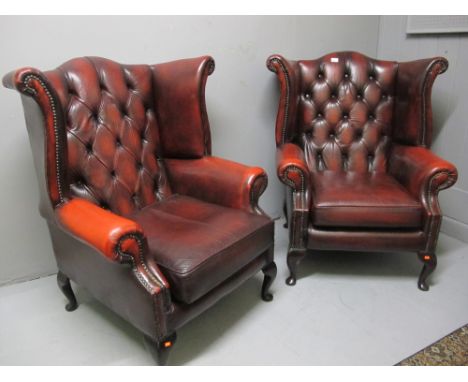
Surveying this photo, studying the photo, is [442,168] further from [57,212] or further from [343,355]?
[57,212]

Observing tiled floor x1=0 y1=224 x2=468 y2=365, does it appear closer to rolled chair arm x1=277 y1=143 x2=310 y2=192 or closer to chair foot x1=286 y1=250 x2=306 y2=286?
chair foot x1=286 y1=250 x2=306 y2=286

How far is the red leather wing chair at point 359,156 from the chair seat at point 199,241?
33 centimetres

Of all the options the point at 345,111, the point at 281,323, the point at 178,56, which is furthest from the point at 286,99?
the point at 281,323

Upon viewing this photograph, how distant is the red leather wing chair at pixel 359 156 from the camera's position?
5.71ft

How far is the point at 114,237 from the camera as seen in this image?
1143mm

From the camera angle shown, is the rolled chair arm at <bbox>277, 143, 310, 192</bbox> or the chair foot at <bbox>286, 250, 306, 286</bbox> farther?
the chair foot at <bbox>286, 250, 306, 286</bbox>

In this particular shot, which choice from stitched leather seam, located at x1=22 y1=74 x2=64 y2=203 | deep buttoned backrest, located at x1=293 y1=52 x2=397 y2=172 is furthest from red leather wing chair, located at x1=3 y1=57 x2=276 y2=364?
deep buttoned backrest, located at x1=293 y1=52 x2=397 y2=172

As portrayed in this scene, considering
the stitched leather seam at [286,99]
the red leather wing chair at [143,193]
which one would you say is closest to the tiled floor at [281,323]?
the red leather wing chair at [143,193]

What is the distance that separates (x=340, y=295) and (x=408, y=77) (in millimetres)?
1218

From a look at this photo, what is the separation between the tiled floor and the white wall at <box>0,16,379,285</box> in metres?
0.35

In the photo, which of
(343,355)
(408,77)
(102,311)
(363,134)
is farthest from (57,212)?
(408,77)

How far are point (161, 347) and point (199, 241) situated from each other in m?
0.39

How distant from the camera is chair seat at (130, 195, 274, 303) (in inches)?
51.5

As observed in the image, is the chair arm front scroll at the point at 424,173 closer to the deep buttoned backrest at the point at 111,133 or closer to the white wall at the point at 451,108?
the white wall at the point at 451,108
